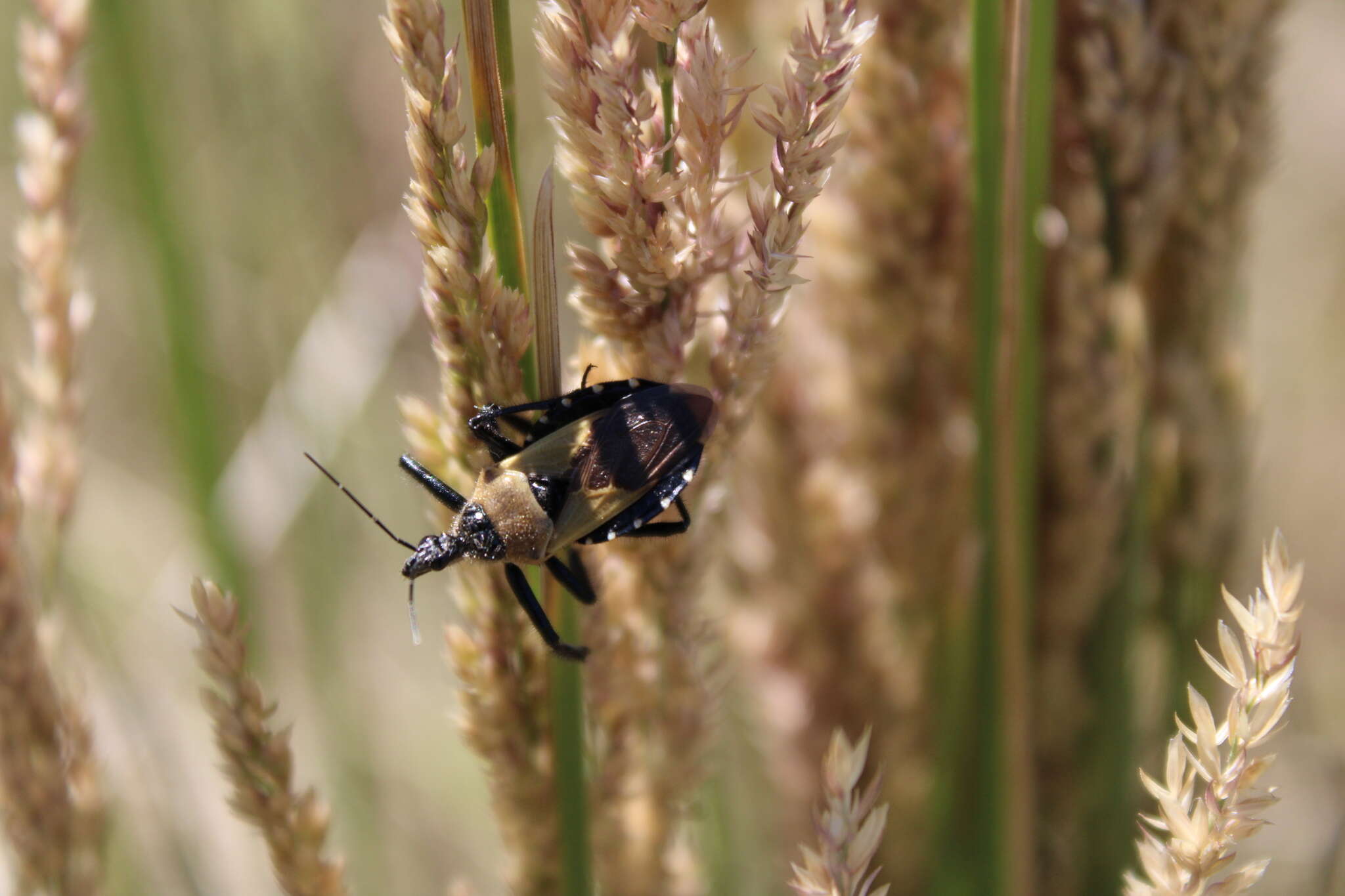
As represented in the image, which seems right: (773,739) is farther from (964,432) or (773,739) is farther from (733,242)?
(733,242)

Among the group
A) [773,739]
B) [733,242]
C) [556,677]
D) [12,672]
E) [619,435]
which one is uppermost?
[733,242]

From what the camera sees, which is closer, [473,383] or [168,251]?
[473,383]

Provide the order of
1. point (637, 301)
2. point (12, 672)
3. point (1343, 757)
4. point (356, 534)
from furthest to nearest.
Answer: point (356, 534) → point (1343, 757) → point (12, 672) → point (637, 301)

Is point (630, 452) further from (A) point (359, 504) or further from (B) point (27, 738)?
Result: (B) point (27, 738)

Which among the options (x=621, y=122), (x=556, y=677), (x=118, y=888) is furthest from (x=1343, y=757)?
(x=118, y=888)

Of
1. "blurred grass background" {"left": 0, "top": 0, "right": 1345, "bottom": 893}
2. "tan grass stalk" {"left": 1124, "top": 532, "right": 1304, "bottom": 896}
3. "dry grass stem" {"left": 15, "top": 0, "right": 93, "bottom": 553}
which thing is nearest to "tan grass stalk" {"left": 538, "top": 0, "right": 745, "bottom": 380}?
"tan grass stalk" {"left": 1124, "top": 532, "right": 1304, "bottom": 896}

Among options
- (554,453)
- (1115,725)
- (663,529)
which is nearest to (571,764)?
(663,529)

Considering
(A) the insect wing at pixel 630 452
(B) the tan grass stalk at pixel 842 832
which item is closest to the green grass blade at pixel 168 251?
(A) the insect wing at pixel 630 452

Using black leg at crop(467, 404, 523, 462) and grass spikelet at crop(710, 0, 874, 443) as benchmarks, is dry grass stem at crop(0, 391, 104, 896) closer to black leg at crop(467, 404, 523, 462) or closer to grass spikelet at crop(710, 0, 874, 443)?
black leg at crop(467, 404, 523, 462)
